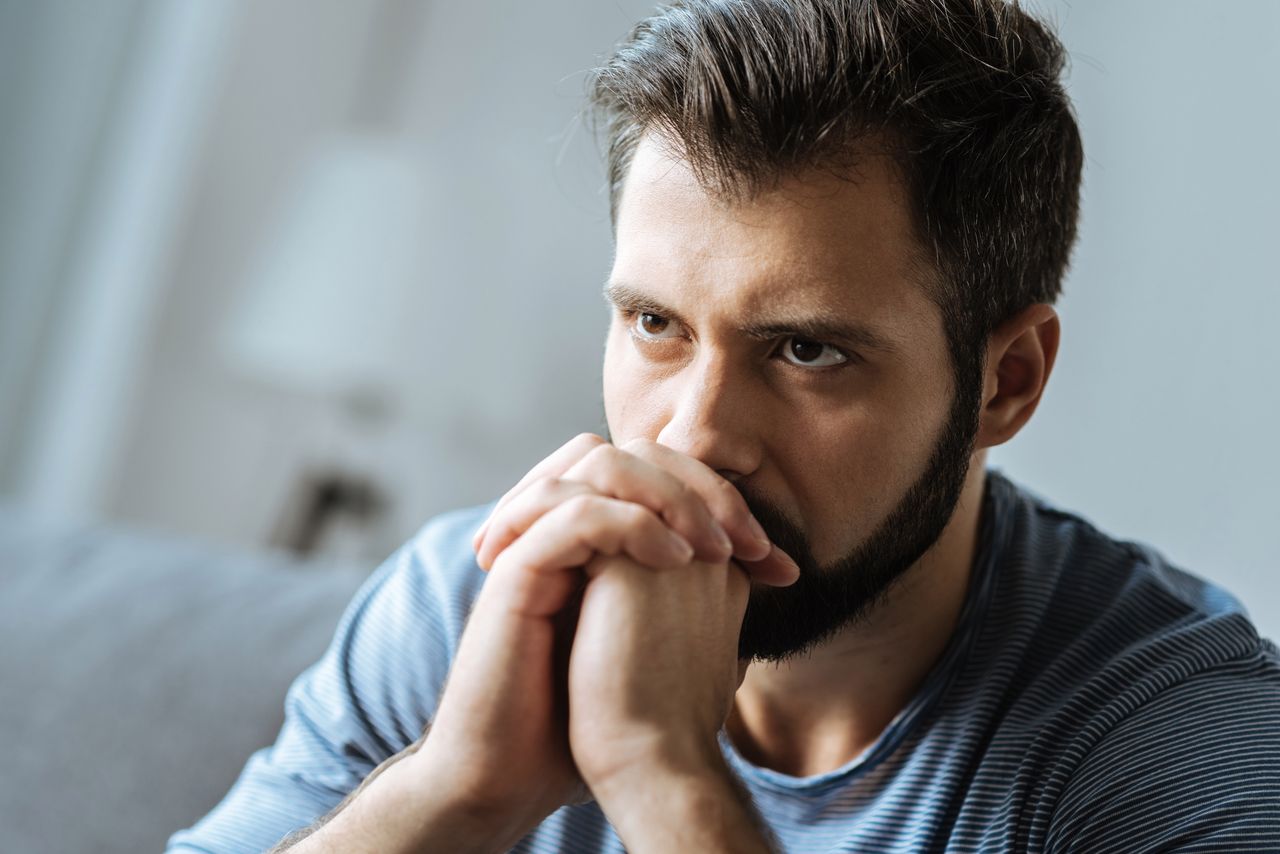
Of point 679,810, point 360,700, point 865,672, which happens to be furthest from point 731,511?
point 360,700

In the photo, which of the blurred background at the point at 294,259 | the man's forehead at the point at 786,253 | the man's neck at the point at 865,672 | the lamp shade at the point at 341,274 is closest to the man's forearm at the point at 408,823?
the man's neck at the point at 865,672

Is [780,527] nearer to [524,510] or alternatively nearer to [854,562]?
[854,562]

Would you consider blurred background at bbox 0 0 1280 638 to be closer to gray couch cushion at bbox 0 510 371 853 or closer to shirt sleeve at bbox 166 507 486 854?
gray couch cushion at bbox 0 510 371 853

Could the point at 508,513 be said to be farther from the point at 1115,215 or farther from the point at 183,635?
the point at 1115,215

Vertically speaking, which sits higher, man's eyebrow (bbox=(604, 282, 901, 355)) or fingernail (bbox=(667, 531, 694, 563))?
man's eyebrow (bbox=(604, 282, 901, 355))

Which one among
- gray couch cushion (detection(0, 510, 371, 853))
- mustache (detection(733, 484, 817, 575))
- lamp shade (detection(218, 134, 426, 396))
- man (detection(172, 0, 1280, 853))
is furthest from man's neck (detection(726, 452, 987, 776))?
Answer: lamp shade (detection(218, 134, 426, 396))

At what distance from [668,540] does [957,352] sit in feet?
1.27

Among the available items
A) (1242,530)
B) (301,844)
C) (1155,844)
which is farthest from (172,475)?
(1155,844)

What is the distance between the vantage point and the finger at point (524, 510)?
3.33ft

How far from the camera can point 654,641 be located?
974 millimetres

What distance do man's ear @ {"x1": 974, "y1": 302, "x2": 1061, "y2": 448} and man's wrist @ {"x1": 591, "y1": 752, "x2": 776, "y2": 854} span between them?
0.51 meters

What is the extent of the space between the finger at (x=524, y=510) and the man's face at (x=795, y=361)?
0.12m

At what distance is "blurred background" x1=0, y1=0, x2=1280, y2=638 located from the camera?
111 inches

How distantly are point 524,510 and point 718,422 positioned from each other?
187mm
